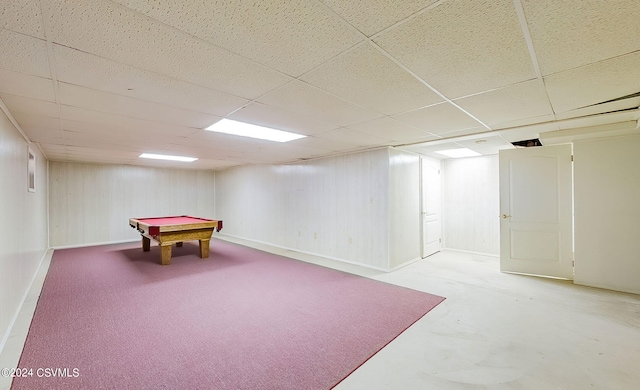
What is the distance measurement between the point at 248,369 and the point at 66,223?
282 inches

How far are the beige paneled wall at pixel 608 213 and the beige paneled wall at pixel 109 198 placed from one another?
29.7 feet

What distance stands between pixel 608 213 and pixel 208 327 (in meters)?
5.06

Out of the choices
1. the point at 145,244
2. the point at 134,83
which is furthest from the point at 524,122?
the point at 145,244

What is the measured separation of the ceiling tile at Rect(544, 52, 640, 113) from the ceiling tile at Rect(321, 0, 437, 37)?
4.39 ft

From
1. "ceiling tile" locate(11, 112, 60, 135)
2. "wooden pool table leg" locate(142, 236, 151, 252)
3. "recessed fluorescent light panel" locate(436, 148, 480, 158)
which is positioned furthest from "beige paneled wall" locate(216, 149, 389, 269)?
"ceiling tile" locate(11, 112, 60, 135)

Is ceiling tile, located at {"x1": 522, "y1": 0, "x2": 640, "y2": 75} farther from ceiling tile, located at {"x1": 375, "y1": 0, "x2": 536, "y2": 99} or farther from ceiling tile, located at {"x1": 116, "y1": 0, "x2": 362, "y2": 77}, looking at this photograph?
ceiling tile, located at {"x1": 116, "y1": 0, "x2": 362, "y2": 77}

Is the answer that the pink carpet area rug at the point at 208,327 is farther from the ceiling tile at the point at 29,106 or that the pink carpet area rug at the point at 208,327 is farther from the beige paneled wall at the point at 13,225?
the ceiling tile at the point at 29,106

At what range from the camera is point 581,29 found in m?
1.28

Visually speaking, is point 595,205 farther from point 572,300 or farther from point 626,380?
point 626,380

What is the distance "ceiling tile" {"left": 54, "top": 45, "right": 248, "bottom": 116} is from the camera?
1.58 meters

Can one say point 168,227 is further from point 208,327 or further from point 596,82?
point 596,82

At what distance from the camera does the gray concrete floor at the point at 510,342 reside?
1.79m

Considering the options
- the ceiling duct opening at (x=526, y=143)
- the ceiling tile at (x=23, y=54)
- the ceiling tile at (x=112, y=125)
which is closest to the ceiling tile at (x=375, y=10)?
the ceiling tile at (x=23, y=54)

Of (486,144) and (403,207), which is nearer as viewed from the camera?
(486,144)
